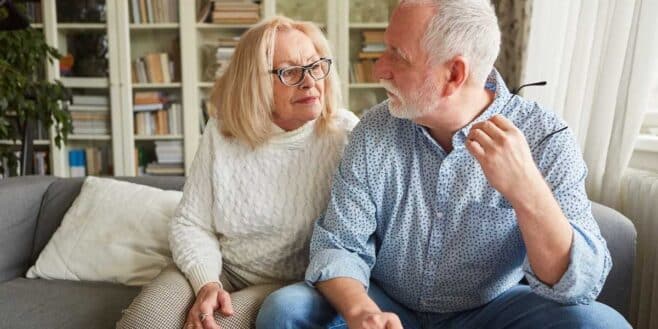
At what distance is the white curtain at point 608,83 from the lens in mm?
1489

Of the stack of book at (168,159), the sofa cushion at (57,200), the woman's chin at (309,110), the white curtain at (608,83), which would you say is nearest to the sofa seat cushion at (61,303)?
the sofa cushion at (57,200)

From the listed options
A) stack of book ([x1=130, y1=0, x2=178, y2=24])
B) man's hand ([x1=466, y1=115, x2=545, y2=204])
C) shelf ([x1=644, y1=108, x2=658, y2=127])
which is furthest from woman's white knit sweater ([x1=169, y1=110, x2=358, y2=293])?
stack of book ([x1=130, y1=0, x2=178, y2=24])

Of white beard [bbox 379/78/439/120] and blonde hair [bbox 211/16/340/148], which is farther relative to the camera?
blonde hair [bbox 211/16/340/148]

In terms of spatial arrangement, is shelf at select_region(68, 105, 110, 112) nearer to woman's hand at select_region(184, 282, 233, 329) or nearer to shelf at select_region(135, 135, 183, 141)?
shelf at select_region(135, 135, 183, 141)

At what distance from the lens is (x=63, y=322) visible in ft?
4.58

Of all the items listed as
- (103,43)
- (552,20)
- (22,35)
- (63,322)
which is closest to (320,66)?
(63,322)

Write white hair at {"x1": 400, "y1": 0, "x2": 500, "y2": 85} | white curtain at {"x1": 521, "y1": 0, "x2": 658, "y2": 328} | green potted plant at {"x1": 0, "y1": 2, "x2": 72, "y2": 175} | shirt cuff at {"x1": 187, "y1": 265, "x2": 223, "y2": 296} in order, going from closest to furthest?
white hair at {"x1": 400, "y1": 0, "x2": 500, "y2": 85} → shirt cuff at {"x1": 187, "y1": 265, "x2": 223, "y2": 296} → white curtain at {"x1": 521, "y1": 0, "x2": 658, "y2": 328} → green potted plant at {"x1": 0, "y1": 2, "x2": 72, "y2": 175}

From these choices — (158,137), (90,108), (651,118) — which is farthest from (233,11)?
(651,118)

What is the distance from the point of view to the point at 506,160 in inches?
36.8

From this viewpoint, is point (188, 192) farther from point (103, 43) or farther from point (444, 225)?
point (103, 43)

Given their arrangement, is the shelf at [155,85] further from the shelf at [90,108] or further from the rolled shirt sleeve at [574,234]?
the rolled shirt sleeve at [574,234]

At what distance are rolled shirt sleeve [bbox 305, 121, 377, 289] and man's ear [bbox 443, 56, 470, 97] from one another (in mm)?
214

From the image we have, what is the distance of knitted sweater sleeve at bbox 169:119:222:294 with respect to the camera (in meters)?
1.32

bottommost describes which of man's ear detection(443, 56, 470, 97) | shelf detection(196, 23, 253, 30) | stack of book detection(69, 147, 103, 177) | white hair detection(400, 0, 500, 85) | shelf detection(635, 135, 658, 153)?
stack of book detection(69, 147, 103, 177)
